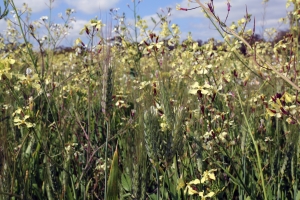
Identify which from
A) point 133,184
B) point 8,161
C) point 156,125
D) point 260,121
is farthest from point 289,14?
point 8,161

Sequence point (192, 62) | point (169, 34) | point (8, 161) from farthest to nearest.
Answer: point (169, 34) → point (192, 62) → point (8, 161)

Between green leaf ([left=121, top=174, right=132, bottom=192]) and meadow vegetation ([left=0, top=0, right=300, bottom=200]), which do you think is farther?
green leaf ([left=121, top=174, right=132, bottom=192])

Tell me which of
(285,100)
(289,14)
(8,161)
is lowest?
(8,161)

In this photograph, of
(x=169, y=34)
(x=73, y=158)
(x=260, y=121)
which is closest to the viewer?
(x=73, y=158)

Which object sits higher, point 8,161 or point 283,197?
point 8,161

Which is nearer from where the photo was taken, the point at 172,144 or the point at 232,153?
the point at 172,144

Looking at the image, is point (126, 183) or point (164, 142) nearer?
point (164, 142)

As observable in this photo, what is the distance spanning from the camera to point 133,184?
4.04 feet

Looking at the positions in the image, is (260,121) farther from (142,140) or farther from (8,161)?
(8,161)

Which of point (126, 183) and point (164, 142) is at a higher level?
point (164, 142)

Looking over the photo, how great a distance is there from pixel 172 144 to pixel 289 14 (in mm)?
1067

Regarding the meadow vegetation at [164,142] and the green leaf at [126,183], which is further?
the green leaf at [126,183]

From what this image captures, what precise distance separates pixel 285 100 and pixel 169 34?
1.85m

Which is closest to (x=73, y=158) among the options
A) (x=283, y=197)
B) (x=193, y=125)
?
(x=193, y=125)
